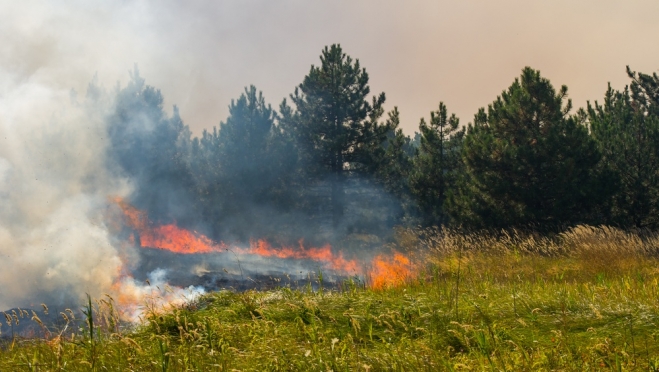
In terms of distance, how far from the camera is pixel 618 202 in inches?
701

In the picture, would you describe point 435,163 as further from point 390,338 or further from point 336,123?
point 390,338

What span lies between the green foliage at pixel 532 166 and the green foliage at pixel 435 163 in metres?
4.84

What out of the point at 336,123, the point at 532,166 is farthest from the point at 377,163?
the point at 532,166

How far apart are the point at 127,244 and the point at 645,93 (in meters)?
33.8

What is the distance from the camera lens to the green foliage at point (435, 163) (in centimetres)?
2447

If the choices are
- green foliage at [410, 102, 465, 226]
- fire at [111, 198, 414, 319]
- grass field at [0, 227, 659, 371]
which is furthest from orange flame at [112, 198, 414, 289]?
grass field at [0, 227, 659, 371]

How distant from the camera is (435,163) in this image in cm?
2458

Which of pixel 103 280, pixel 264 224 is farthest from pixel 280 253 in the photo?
pixel 103 280

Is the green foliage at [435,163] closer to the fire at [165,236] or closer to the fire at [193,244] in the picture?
the fire at [193,244]

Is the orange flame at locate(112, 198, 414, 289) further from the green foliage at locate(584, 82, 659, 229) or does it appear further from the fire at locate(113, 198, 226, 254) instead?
the green foliage at locate(584, 82, 659, 229)

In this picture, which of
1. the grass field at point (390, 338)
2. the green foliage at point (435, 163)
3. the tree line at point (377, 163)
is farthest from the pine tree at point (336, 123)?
the grass field at point (390, 338)

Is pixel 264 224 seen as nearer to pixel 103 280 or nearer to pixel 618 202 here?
pixel 103 280

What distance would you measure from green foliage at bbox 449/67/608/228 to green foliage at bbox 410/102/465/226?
15.9 feet

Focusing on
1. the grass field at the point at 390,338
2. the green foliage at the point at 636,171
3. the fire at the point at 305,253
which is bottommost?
the fire at the point at 305,253
